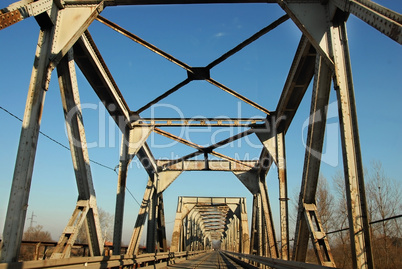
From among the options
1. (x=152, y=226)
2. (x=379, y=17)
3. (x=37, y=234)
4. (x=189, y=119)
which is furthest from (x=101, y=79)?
(x=37, y=234)

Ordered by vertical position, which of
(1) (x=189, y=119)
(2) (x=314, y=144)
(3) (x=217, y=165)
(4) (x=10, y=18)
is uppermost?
(1) (x=189, y=119)

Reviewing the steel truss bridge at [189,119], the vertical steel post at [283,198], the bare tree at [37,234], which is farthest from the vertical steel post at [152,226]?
the bare tree at [37,234]

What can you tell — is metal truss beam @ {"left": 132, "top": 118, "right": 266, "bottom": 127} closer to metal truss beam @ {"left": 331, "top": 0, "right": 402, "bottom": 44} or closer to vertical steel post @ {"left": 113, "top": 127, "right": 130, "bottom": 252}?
vertical steel post @ {"left": 113, "top": 127, "right": 130, "bottom": 252}

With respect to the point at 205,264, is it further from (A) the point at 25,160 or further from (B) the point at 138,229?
(A) the point at 25,160

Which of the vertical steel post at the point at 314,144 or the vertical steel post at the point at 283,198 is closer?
the vertical steel post at the point at 314,144

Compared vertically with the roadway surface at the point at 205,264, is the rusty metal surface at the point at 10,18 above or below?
above

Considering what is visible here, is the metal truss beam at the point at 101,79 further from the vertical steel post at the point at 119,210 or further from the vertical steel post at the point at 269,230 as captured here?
the vertical steel post at the point at 269,230

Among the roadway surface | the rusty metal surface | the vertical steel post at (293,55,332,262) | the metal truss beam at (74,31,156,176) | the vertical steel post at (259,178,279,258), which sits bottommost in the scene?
the roadway surface

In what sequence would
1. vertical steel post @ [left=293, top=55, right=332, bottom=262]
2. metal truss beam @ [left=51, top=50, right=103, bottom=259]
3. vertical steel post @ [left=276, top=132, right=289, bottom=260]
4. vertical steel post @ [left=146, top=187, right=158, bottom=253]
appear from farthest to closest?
vertical steel post @ [left=146, top=187, right=158, bottom=253], vertical steel post @ [left=276, top=132, right=289, bottom=260], metal truss beam @ [left=51, top=50, right=103, bottom=259], vertical steel post @ [left=293, top=55, right=332, bottom=262]

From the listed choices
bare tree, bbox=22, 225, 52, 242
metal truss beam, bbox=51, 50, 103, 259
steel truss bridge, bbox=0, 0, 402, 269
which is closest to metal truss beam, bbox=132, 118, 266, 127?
steel truss bridge, bbox=0, 0, 402, 269

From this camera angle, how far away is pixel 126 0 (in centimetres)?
754

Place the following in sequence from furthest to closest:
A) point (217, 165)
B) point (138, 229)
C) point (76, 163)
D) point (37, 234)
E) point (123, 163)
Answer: point (37, 234)
point (217, 165)
point (138, 229)
point (123, 163)
point (76, 163)

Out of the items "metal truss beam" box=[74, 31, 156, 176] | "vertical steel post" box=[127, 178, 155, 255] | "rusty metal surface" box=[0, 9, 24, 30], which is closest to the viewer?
"rusty metal surface" box=[0, 9, 24, 30]

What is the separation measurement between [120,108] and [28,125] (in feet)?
19.9
